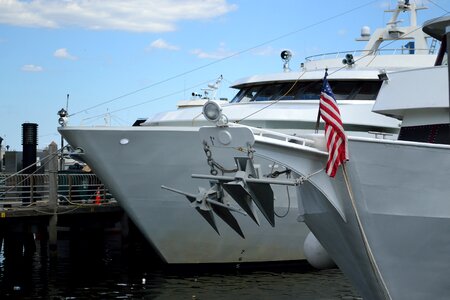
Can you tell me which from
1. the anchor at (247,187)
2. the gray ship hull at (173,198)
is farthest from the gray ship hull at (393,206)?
the gray ship hull at (173,198)

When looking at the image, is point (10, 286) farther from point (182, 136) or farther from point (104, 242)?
point (104, 242)

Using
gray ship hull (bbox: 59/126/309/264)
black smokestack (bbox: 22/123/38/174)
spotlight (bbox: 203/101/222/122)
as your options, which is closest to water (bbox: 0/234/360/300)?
gray ship hull (bbox: 59/126/309/264)

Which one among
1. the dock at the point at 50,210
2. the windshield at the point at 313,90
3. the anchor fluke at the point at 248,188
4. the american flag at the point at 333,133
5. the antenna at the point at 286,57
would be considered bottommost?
the dock at the point at 50,210

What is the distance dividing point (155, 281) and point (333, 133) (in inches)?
397

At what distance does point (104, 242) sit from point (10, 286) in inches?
341

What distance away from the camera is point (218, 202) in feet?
51.3

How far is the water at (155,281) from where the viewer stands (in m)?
19.4

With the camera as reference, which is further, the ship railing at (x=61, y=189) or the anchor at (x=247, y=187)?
the ship railing at (x=61, y=189)

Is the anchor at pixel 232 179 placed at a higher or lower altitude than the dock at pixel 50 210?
higher

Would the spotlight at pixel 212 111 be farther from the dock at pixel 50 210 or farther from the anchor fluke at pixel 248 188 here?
the dock at pixel 50 210

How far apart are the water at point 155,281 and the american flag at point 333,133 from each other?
22.4 ft

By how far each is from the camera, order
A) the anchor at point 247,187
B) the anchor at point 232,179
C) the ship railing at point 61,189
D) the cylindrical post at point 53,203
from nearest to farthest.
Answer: the anchor at point 232,179 → the anchor at point 247,187 → the cylindrical post at point 53,203 → the ship railing at point 61,189

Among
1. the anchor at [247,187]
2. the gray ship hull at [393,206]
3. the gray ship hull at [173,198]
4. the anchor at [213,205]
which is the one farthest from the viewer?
the gray ship hull at [173,198]

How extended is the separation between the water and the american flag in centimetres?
684
